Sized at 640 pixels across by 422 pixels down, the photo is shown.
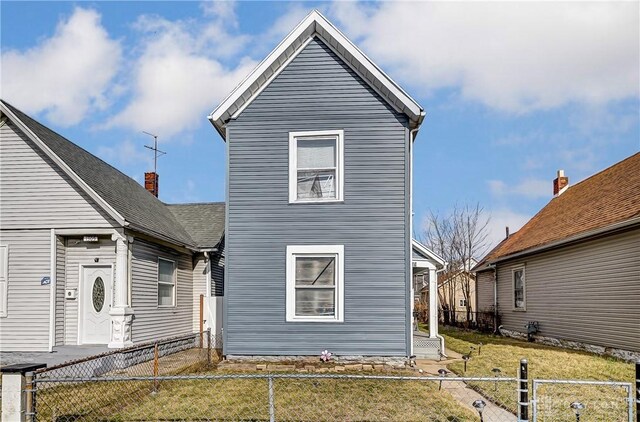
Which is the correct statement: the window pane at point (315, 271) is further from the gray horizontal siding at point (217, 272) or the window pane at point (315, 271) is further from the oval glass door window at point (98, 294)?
the gray horizontal siding at point (217, 272)

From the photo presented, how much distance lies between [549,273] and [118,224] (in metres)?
13.5

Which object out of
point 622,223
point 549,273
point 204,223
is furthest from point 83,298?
point 549,273

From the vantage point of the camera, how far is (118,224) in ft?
39.6

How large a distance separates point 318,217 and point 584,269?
836cm

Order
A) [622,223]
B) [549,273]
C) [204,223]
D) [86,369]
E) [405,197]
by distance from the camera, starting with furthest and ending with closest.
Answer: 1. [204,223]
2. [549,273]
3. [622,223]
4. [405,197]
5. [86,369]

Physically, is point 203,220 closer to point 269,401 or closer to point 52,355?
point 52,355

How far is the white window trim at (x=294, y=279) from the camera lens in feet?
36.8

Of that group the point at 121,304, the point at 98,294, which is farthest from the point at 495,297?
the point at 98,294

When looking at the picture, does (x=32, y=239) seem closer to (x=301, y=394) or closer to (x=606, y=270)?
(x=301, y=394)

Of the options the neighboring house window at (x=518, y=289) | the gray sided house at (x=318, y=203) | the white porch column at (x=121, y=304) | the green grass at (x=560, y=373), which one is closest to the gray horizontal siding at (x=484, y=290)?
the neighboring house window at (x=518, y=289)

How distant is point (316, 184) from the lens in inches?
464

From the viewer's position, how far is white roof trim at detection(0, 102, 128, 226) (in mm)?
11945

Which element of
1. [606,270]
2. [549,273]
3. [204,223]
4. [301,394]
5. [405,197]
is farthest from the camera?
[204,223]

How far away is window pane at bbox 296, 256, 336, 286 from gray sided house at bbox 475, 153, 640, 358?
7046 mm
